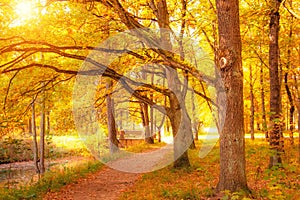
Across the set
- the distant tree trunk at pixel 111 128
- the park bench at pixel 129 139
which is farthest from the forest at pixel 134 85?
the park bench at pixel 129 139

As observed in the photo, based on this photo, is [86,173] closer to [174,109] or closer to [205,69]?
[174,109]

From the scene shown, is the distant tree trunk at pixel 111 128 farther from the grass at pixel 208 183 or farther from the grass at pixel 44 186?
the grass at pixel 208 183

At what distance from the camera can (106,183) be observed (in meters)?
12.1

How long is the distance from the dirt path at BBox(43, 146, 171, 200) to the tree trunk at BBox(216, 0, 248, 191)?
13.0 ft

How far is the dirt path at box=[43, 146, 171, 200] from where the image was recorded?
32.3 ft

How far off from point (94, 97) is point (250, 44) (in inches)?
347

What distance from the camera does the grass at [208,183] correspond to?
6098mm

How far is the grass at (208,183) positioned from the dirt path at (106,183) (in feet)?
2.17

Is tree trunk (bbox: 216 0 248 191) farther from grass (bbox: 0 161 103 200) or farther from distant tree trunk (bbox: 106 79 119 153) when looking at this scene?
distant tree trunk (bbox: 106 79 119 153)

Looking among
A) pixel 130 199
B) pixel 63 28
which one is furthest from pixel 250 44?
pixel 130 199

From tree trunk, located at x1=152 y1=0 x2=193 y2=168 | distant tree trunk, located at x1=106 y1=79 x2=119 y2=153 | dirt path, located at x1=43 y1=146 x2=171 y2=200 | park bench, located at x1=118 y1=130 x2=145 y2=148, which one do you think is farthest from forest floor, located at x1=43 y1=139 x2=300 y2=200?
park bench, located at x1=118 y1=130 x2=145 y2=148

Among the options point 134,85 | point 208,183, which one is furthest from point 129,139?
point 208,183

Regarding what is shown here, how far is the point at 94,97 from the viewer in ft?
55.2

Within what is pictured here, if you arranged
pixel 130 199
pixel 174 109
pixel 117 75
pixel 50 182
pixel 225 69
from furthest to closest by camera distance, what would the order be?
1. pixel 174 109
2. pixel 117 75
3. pixel 50 182
4. pixel 130 199
5. pixel 225 69
